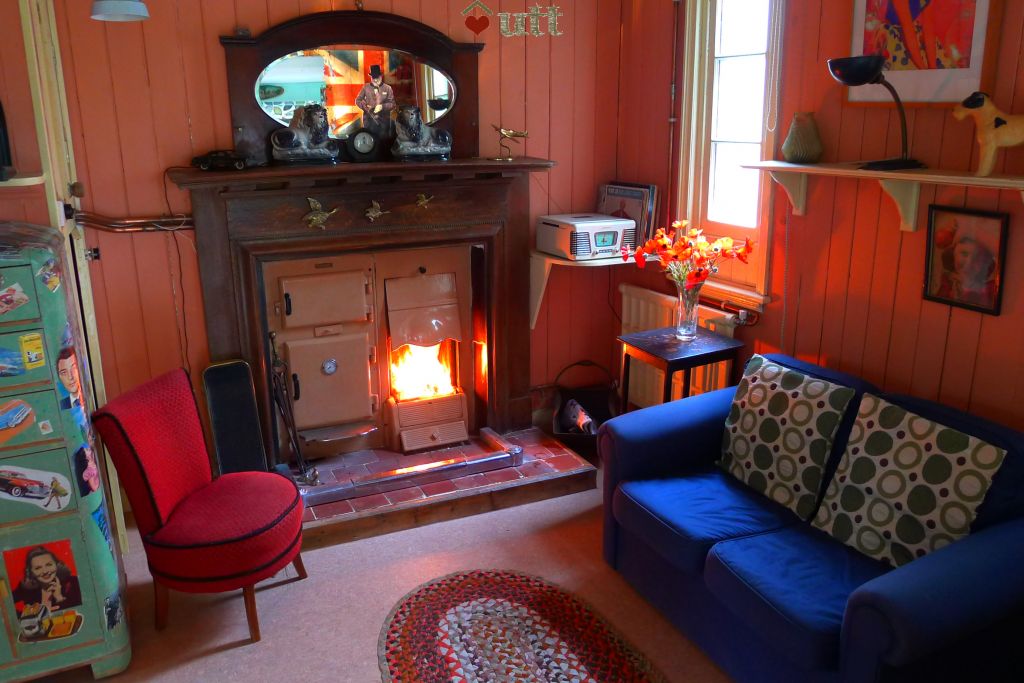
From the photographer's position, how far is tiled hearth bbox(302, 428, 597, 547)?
3424mm

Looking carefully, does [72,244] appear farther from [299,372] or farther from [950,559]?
[950,559]

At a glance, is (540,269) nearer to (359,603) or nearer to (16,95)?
(359,603)

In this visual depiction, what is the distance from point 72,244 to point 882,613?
2.96 metres

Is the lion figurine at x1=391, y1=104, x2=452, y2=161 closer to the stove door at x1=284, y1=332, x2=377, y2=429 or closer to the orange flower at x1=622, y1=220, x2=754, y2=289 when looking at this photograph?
the stove door at x1=284, y1=332, x2=377, y2=429

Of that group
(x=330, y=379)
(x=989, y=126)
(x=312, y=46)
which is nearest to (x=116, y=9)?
(x=312, y=46)

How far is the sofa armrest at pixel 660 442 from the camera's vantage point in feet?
9.87

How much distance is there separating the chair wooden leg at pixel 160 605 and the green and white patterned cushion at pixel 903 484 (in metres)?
2.22

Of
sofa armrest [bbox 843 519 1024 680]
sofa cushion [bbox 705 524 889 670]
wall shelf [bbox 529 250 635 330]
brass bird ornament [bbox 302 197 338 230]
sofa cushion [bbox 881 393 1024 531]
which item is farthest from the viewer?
wall shelf [bbox 529 250 635 330]

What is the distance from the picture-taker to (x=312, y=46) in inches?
136

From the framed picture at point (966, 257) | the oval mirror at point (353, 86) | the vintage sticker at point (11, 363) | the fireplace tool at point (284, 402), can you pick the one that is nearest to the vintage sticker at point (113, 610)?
the vintage sticker at point (11, 363)

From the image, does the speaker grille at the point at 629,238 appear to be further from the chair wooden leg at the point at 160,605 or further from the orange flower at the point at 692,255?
the chair wooden leg at the point at 160,605

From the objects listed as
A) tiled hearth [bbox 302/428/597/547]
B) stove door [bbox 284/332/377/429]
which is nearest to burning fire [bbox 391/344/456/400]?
stove door [bbox 284/332/377/429]

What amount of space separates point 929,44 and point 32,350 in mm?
2907

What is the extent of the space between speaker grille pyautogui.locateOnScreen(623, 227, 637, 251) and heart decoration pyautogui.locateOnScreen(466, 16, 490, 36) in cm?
115
